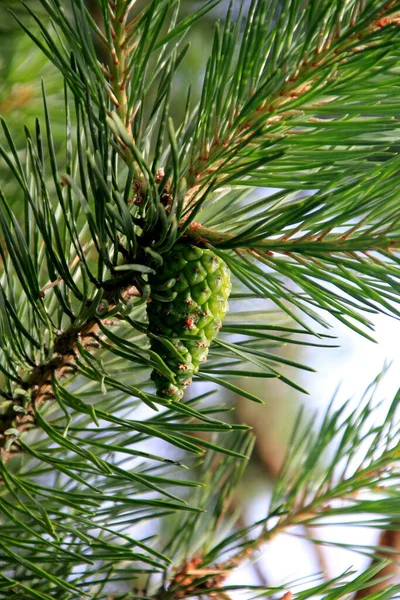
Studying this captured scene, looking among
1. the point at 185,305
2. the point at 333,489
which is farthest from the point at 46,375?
the point at 333,489

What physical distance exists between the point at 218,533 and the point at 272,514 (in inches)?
4.0

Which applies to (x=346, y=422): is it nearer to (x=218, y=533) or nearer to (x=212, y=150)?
(x=218, y=533)

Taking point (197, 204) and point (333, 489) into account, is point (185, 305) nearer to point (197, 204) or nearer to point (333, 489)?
point (197, 204)

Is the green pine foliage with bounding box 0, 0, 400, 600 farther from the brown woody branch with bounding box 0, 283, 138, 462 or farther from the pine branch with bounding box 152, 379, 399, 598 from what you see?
the pine branch with bounding box 152, 379, 399, 598

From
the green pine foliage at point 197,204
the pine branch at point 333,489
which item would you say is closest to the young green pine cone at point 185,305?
the green pine foliage at point 197,204

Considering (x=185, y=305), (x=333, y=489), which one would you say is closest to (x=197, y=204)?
(x=185, y=305)

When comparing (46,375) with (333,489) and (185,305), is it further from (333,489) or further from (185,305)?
(333,489)

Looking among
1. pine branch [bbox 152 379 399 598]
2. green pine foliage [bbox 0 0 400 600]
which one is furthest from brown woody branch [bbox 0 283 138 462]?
pine branch [bbox 152 379 399 598]

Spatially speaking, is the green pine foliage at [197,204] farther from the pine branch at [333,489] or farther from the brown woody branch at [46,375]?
the pine branch at [333,489]

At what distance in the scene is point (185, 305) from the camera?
38 cm

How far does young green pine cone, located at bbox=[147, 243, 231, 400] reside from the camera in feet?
1.23

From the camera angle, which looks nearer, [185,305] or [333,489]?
[185,305]

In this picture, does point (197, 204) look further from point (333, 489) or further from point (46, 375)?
point (333, 489)

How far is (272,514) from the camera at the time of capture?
0.56 meters
